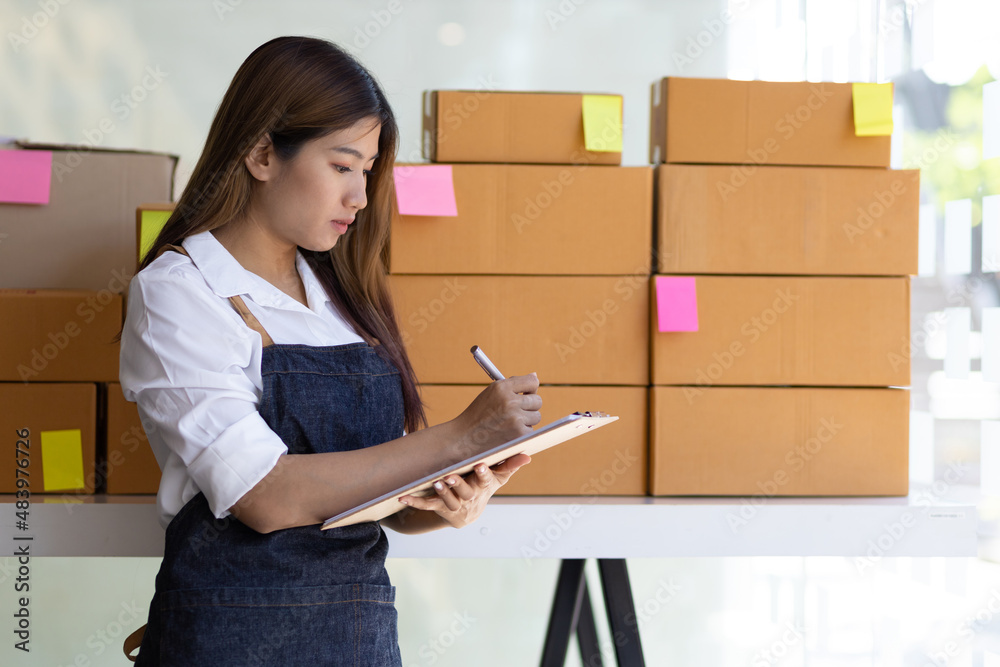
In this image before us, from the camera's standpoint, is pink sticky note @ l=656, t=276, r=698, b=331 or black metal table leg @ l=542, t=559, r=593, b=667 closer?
pink sticky note @ l=656, t=276, r=698, b=331

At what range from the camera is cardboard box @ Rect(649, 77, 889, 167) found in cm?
136

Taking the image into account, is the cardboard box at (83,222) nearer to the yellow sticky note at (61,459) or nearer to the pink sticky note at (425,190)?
the yellow sticky note at (61,459)

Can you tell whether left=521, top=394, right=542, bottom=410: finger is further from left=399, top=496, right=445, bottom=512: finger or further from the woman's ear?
the woman's ear

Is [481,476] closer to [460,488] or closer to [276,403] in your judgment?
[460,488]

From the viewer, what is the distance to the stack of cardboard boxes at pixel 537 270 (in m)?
1.35

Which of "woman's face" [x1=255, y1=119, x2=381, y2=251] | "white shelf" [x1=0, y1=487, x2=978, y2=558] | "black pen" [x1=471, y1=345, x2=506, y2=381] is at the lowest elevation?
"white shelf" [x1=0, y1=487, x2=978, y2=558]

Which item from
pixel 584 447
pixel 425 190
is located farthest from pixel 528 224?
pixel 584 447

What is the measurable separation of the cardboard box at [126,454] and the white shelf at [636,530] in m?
0.03

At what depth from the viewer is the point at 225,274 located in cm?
81

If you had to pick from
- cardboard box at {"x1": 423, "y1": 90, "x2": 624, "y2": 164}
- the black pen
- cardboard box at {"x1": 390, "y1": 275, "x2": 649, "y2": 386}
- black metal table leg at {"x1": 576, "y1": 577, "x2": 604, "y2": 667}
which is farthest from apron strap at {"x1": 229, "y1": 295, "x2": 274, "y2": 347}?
black metal table leg at {"x1": 576, "y1": 577, "x2": 604, "y2": 667}

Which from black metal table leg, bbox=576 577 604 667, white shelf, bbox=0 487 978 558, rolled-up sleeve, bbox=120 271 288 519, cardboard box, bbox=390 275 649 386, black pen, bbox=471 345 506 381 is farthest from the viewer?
black metal table leg, bbox=576 577 604 667

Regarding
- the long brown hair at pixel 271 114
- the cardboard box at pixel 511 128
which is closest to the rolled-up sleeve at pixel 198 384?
the long brown hair at pixel 271 114

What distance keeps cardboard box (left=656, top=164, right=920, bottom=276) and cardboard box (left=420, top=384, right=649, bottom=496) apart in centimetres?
24

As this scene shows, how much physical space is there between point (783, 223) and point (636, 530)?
0.56 meters
